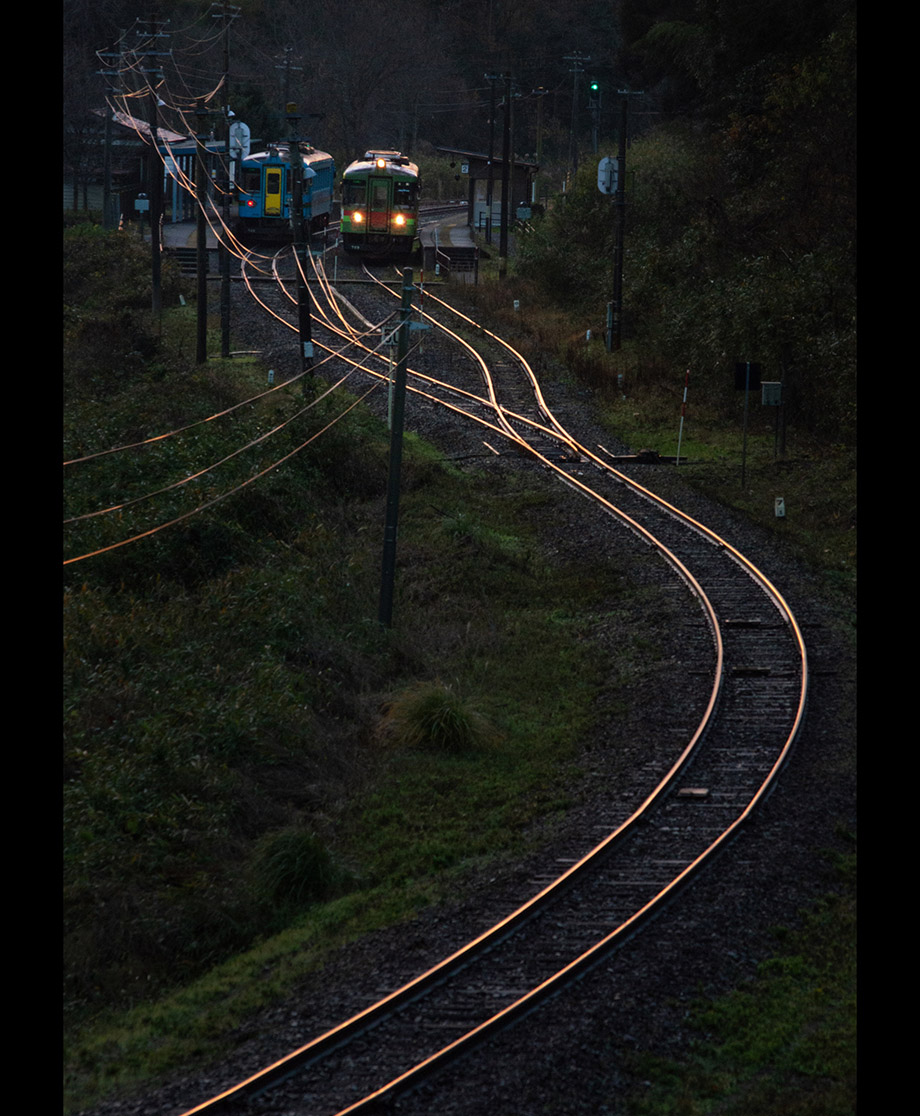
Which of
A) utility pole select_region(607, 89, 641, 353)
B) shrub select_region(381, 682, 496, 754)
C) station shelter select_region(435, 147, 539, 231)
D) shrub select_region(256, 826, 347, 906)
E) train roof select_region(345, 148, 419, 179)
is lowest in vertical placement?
shrub select_region(256, 826, 347, 906)

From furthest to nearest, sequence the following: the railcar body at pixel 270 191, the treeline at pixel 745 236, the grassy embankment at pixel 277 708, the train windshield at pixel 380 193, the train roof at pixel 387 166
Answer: the railcar body at pixel 270 191
the train roof at pixel 387 166
the train windshield at pixel 380 193
the treeline at pixel 745 236
the grassy embankment at pixel 277 708

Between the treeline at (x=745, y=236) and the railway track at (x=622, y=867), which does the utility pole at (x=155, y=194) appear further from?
the railway track at (x=622, y=867)

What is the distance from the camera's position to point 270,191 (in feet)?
138

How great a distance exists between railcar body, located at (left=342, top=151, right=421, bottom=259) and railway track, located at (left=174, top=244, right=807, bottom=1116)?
22.4 m

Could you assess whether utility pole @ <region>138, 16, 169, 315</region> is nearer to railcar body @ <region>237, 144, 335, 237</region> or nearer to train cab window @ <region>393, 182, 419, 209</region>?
train cab window @ <region>393, 182, 419, 209</region>

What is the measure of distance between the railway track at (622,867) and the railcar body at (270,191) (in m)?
26.8

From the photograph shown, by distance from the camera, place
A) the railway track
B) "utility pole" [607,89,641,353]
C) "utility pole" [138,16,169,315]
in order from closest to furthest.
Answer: the railway track → "utility pole" [138,16,169,315] → "utility pole" [607,89,641,353]

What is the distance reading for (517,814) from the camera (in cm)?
1069

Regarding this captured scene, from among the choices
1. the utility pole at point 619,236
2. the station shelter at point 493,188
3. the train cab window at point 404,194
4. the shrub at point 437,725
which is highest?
the station shelter at point 493,188

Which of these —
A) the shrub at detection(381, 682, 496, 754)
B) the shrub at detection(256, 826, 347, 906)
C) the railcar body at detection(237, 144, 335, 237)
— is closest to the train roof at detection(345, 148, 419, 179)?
the railcar body at detection(237, 144, 335, 237)

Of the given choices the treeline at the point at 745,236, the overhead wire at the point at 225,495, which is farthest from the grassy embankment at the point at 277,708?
the treeline at the point at 745,236

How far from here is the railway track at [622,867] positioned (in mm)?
6820

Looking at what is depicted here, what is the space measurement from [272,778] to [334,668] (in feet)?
8.66

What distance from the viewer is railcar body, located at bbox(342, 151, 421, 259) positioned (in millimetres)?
38500
